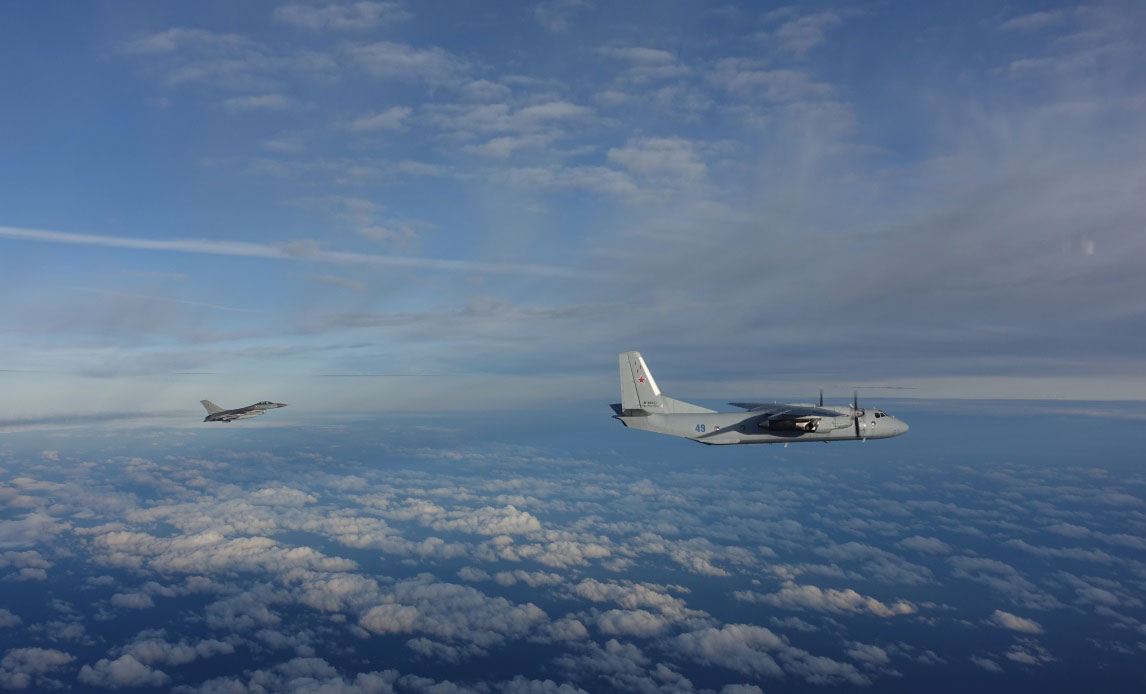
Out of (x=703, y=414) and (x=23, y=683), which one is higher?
(x=703, y=414)

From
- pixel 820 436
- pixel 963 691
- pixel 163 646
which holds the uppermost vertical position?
pixel 820 436

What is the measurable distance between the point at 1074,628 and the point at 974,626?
33.3 meters

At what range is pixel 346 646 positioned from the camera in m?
180

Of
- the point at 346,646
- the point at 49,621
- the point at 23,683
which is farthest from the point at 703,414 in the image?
the point at 49,621

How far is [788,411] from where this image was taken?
212 feet

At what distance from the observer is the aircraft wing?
6476 centimetres

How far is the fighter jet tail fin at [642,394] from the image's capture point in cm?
6838

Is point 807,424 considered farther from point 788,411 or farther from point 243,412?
point 243,412

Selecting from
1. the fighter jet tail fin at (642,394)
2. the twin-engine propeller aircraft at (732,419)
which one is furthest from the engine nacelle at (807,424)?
the fighter jet tail fin at (642,394)

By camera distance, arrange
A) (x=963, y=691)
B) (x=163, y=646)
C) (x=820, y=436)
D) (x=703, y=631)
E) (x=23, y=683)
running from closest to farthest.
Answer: (x=820, y=436) < (x=23, y=683) < (x=963, y=691) < (x=163, y=646) < (x=703, y=631)

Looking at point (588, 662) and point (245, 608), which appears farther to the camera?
point (245, 608)

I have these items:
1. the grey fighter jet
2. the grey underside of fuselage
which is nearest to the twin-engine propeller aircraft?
the grey underside of fuselage

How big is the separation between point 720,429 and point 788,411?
8.62 metres

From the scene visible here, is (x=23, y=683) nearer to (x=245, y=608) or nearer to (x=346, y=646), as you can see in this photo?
(x=245, y=608)
